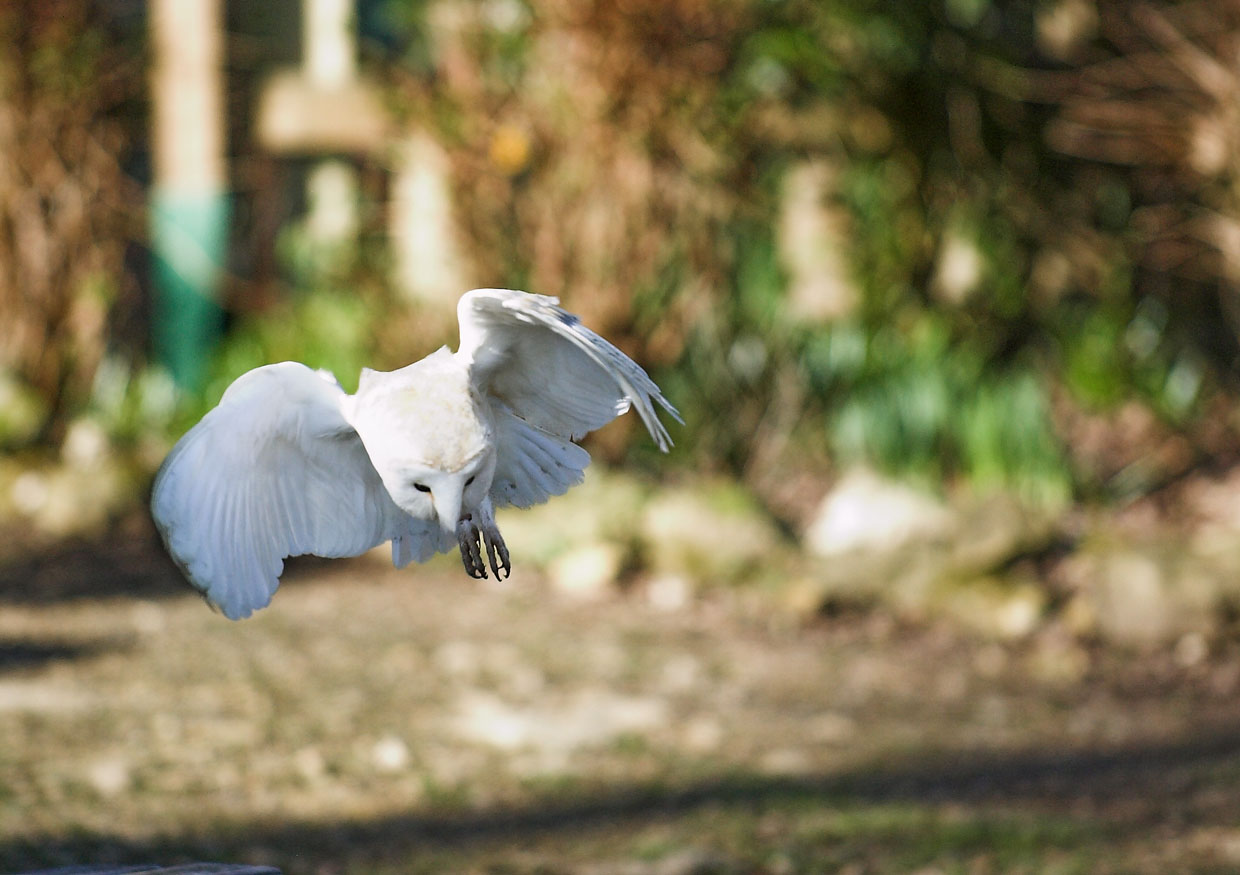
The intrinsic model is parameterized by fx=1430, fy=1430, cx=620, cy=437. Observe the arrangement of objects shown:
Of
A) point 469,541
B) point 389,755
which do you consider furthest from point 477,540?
point 389,755

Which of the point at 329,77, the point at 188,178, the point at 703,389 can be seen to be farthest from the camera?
the point at 329,77

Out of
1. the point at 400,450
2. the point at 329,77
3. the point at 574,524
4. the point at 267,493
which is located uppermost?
the point at 329,77

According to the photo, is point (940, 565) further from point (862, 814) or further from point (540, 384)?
point (540, 384)

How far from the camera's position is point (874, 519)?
5.79 m

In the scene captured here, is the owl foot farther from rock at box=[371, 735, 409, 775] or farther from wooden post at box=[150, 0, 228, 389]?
wooden post at box=[150, 0, 228, 389]

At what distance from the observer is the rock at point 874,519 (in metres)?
5.60

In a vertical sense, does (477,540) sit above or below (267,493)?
below

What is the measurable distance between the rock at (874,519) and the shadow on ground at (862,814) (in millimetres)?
1547

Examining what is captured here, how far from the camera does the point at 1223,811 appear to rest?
142 inches

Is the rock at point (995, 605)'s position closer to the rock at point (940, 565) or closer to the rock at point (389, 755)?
the rock at point (940, 565)

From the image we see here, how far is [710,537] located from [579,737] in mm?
1654

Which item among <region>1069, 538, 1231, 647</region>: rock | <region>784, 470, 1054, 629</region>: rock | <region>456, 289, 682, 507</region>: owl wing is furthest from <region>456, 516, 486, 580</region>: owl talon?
<region>1069, 538, 1231, 647</region>: rock

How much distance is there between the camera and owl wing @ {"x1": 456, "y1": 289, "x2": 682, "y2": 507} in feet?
6.90

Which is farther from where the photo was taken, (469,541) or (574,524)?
(574,524)
